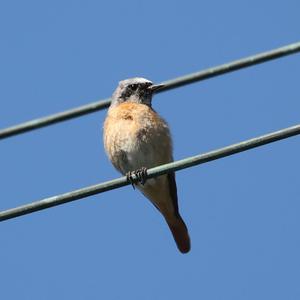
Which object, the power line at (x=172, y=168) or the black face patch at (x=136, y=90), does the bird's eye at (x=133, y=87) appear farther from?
the power line at (x=172, y=168)

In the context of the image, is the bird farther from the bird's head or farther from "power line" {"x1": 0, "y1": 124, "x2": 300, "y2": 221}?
"power line" {"x1": 0, "y1": 124, "x2": 300, "y2": 221}

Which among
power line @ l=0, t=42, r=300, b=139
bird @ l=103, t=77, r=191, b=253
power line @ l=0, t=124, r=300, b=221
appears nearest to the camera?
power line @ l=0, t=124, r=300, b=221

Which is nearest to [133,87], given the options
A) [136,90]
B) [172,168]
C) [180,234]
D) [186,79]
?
[136,90]

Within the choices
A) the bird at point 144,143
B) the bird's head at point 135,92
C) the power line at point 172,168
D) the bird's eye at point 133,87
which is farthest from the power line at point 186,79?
the bird's eye at point 133,87

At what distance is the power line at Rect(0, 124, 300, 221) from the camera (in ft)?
21.5

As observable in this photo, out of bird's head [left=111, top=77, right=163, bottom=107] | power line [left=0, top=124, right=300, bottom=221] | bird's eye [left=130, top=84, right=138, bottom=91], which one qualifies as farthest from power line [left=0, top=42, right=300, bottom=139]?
bird's eye [left=130, top=84, right=138, bottom=91]

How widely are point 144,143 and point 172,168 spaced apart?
2913mm

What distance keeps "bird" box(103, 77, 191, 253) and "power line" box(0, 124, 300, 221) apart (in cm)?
236

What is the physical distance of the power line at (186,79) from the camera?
760 cm

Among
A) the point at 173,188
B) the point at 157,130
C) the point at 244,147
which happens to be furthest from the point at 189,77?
the point at 173,188

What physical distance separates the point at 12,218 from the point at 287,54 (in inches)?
111

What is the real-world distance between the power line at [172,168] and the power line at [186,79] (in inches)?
48.2

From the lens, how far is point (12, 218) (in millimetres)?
6605

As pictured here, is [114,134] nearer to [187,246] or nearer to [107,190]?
[187,246]
